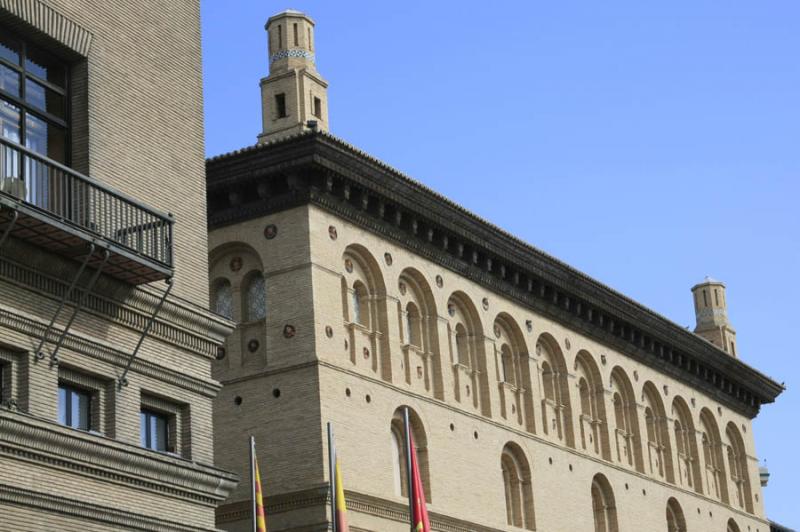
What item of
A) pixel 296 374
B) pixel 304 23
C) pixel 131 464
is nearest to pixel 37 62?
pixel 131 464

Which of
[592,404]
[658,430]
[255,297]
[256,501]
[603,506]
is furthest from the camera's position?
[658,430]

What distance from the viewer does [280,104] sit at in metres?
36.7

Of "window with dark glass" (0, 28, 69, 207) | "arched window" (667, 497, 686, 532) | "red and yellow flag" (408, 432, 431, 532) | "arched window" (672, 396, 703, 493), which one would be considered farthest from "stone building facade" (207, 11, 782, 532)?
"window with dark glass" (0, 28, 69, 207)

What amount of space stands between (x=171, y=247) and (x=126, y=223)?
0.68 metres

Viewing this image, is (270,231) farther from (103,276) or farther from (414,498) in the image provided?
(103,276)

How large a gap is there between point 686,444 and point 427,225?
1526 centimetres

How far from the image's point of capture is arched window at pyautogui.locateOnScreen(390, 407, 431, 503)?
3434cm

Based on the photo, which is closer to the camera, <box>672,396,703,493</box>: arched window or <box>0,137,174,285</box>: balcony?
<box>0,137,174,285</box>: balcony

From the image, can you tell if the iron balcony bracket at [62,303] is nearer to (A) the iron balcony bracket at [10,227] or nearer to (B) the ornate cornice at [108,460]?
(B) the ornate cornice at [108,460]

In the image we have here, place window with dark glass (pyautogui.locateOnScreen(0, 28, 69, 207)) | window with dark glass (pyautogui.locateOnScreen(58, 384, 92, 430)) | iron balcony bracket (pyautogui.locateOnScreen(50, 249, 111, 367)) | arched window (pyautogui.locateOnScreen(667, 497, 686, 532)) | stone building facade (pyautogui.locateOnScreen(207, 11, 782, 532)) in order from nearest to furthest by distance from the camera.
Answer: window with dark glass (pyautogui.locateOnScreen(0, 28, 69, 207)), iron balcony bracket (pyautogui.locateOnScreen(50, 249, 111, 367)), window with dark glass (pyautogui.locateOnScreen(58, 384, 92, 430)), stone building facade (pyautogui.locateOnScreen(207, 11, 782, 532)), arched window (pyautogui.locateOnScreen(667, 497, 686, 532))

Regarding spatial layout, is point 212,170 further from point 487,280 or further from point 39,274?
point 39,274

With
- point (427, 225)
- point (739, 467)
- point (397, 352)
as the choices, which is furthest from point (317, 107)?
point (739, 467)

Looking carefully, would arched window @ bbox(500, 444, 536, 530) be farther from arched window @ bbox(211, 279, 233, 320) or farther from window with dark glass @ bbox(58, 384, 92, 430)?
window with dark glass @ bbox(58, 384, 92, 430)

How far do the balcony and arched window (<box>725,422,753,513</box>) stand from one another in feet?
110
